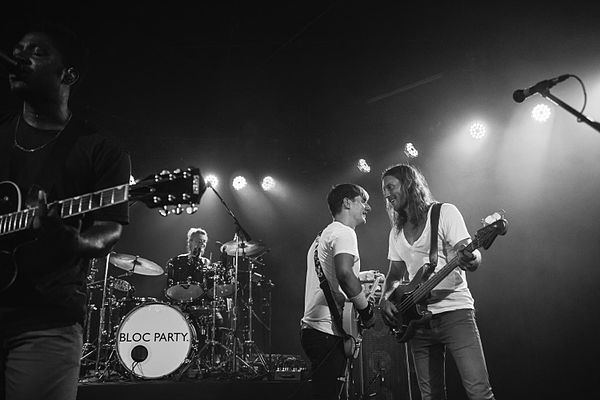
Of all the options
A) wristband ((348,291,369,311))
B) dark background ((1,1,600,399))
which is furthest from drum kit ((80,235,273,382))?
wristband ((348,291,369,311))

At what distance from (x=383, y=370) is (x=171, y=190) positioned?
5405 millimetres

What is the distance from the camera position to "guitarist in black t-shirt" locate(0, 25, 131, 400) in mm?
1812

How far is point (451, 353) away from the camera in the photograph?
3.57m

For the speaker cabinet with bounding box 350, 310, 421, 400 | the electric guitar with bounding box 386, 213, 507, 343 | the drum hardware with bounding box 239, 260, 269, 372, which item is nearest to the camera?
the electric guitar with bounding box 386, 213, 507, 343

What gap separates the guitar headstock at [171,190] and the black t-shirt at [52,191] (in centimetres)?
11

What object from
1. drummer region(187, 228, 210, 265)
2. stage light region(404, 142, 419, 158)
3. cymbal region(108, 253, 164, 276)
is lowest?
cymbal region(108, 253, 164, 276)

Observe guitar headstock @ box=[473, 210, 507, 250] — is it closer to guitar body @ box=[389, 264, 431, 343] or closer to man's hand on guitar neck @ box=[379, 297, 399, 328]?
guitar body @ box=[389, 264, 431, 343]

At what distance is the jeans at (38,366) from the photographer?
5.76ft

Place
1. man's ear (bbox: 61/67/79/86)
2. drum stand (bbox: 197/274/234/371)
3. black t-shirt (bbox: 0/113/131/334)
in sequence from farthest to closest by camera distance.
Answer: drum stand (bbox: 197/274/234/371) → man's ear (bbox: 61/67/79/86) → black t-shirt (bbox: 0/113/131/334)

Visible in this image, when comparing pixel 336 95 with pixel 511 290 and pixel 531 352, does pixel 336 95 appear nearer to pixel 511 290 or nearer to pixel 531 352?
pixel 511 290

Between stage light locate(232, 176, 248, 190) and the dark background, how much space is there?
595mm

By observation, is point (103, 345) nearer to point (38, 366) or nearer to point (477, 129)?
point (38, 366)

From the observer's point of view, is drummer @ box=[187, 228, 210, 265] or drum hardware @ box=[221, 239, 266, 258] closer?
drum hardware @ box=[221, 239, 266, 258]

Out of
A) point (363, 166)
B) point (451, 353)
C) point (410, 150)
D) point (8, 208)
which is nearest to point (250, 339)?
point (363, 166)
